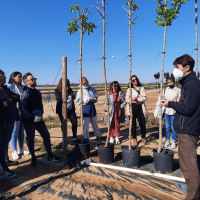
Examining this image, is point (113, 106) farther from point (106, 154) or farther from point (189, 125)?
point (189, 125)

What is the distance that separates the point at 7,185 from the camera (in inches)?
117

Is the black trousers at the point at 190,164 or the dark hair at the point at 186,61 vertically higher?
the dark hair at the point at 186,61

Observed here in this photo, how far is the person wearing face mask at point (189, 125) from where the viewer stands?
2.22 m

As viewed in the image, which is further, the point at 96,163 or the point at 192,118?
the point at 96,163

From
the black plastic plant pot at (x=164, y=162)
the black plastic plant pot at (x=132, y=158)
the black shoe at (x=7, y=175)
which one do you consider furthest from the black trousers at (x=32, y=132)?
the black plastic plant pot at (x=164, y=162)

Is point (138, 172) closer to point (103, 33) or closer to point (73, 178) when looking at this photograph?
point (73, 178)

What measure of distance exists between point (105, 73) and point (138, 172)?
1912 mm

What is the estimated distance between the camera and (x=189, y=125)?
7.44ft

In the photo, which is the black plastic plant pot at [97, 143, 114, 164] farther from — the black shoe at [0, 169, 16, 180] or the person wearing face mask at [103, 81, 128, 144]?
the black shoe at [0, 169, 16, 180]

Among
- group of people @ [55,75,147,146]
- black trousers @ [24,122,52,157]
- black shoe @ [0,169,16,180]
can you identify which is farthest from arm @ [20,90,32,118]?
group of people @ [55,75,147,146]

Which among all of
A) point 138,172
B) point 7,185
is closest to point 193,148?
point 138,172

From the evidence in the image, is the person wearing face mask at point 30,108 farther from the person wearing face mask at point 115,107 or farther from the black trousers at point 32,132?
the person wearing face mask at point 115,107

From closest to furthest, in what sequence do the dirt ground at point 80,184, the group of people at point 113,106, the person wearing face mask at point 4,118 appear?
the dirt ground at point 80,184
the person wearing face mask at point 4,118
the group of people at point 113,106

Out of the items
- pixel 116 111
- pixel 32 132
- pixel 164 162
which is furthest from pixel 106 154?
pixel 116 111
